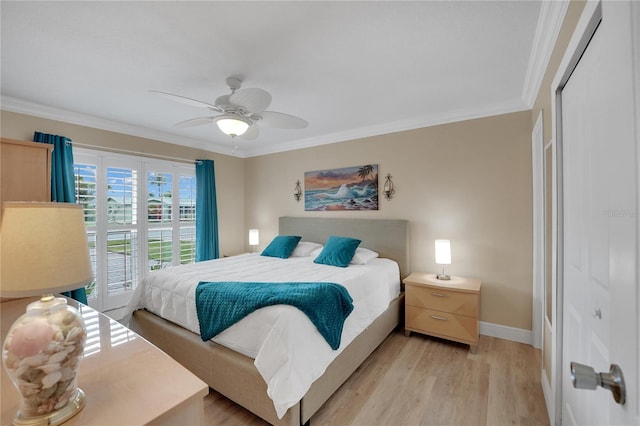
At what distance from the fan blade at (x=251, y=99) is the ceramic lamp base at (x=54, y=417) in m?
1.81

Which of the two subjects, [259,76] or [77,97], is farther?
[77,97]

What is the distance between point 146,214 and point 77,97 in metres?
1.58

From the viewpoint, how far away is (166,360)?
1.04 metres

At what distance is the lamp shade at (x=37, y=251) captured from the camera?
2.43 feet

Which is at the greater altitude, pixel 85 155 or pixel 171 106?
pixel 171 106

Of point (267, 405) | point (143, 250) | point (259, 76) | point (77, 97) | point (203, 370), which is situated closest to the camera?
point (267, 405)

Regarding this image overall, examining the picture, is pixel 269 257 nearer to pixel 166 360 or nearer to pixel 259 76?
pixel 259 76

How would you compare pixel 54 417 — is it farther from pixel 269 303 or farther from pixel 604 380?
pixel 604 380

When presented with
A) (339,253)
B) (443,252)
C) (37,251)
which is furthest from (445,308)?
(37,251)

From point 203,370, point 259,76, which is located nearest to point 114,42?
point 259,76

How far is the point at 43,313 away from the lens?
74 cm

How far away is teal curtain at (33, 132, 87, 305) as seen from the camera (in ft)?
9.61

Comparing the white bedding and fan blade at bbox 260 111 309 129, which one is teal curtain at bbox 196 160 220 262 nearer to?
the white bedding

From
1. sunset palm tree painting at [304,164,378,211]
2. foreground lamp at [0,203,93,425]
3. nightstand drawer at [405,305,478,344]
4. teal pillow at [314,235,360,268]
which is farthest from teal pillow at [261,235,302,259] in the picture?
foreground lamp at [0,203,93,425]
